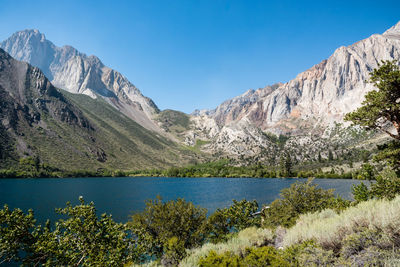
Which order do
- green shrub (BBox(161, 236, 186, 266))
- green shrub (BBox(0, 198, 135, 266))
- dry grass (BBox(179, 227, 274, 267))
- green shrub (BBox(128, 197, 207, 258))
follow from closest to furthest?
1. dry grass (BBox(179, 227, 274, 267))
2. green shrub (BBox(0, 198, 135, 266))
3. green shrub (BBox(161, 236, 186, 266))
4. green shrub (BBox(128, 197, 207, 258))

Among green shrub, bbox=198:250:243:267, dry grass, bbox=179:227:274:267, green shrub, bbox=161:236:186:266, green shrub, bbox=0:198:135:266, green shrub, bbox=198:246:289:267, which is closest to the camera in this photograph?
A: green shrub, bbox=198:246:289:267

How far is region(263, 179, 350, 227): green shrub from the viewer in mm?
22906

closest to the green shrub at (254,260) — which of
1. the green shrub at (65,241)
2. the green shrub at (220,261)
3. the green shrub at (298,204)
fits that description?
the green shrub at (220,261)

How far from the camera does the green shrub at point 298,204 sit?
2291 centimetres

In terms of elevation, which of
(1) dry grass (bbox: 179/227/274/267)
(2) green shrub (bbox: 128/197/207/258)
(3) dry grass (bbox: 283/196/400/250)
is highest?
(3) dry grass (bbox: 283/196/400/250)

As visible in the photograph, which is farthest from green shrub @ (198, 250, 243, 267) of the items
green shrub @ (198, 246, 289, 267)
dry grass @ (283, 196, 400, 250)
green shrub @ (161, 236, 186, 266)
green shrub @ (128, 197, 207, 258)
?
green shrub @ (128, 197, 207, 258)

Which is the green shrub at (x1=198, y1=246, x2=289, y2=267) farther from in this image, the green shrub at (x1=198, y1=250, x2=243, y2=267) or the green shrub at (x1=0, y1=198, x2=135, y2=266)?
the green shrub at (x1=0, y1=198, x2=135, y2=266)

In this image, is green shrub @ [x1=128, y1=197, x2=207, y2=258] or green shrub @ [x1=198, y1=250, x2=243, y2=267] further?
green shrub @ [x1=128, y1=197, x2=207, y2=258]

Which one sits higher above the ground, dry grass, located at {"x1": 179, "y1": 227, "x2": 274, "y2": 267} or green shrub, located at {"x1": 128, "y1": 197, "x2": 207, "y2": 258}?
dry grass, located at {"x1": 179, "y1": 227, "x2": 274, "y2": 267}

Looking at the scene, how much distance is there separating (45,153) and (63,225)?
225441 mm

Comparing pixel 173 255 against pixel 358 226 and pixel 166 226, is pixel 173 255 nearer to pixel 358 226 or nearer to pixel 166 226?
pixel 166 226

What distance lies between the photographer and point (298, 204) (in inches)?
960

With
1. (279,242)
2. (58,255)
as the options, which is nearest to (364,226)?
(279,242)

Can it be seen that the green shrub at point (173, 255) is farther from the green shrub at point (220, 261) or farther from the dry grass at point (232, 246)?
the green shrub at point (220, 261)
